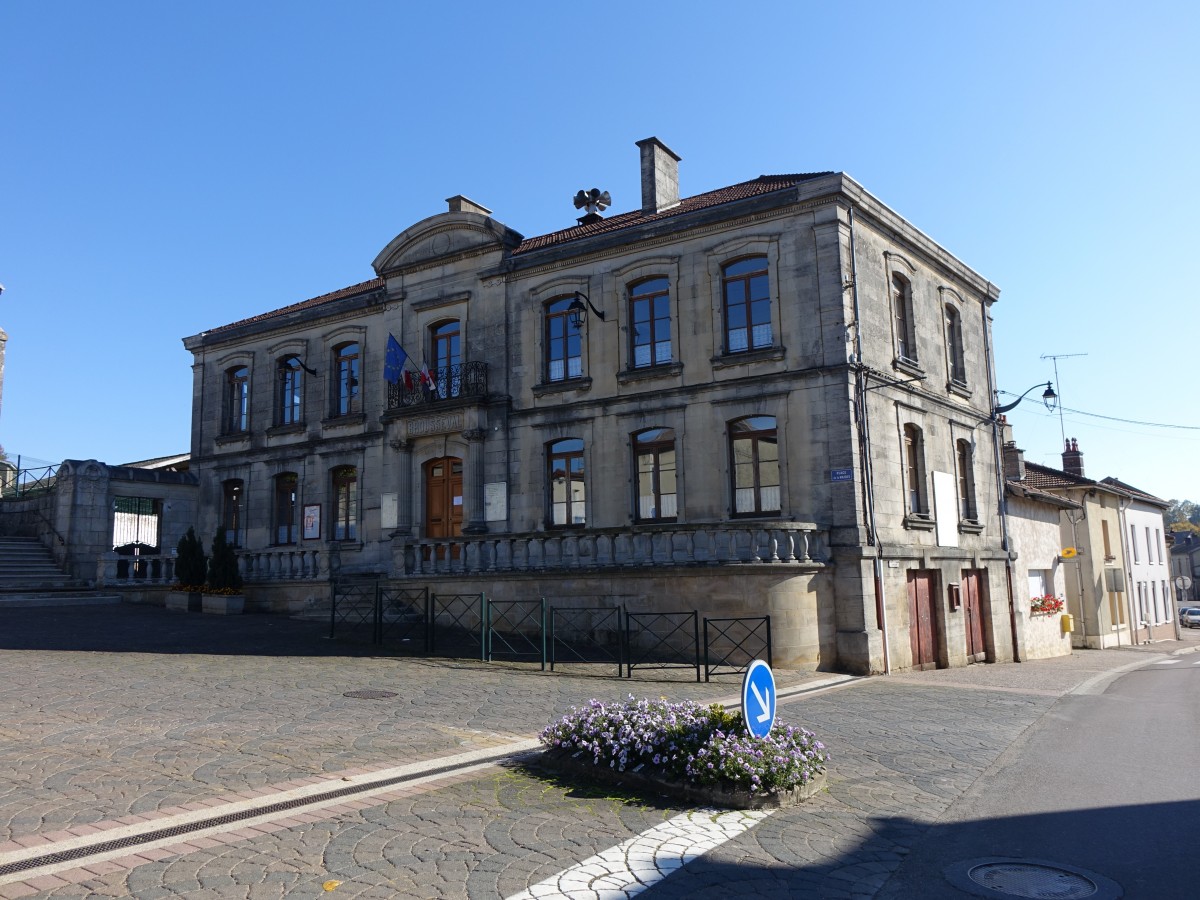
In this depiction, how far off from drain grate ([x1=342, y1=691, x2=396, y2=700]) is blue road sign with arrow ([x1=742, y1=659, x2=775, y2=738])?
583cm

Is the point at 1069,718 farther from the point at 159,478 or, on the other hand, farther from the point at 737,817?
the point at 159,478

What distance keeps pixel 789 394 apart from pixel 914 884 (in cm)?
1344

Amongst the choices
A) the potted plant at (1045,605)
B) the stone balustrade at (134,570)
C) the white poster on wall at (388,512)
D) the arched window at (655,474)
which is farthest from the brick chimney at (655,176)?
the stone balustrade at (134,570)

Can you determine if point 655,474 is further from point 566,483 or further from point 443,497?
point 443,497

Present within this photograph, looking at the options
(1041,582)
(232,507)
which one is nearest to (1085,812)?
(1041,582)

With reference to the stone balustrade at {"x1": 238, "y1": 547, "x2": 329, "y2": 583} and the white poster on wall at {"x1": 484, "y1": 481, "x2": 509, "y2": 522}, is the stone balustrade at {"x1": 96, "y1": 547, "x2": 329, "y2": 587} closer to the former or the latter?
the stone balustrade at {"x1": 238, "y1": 547, "x2": 329, "y2": 583}

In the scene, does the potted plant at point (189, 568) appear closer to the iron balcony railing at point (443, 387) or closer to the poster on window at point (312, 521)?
the poster on window at point (312, 521)

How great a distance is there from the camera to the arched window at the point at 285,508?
2566cm

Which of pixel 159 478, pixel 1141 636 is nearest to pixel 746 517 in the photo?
pixel 159 478

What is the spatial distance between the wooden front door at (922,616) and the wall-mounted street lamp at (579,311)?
8.57 m

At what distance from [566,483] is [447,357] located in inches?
195

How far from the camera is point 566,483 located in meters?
20.6

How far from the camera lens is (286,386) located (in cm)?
2650

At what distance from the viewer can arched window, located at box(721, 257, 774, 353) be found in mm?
18703
